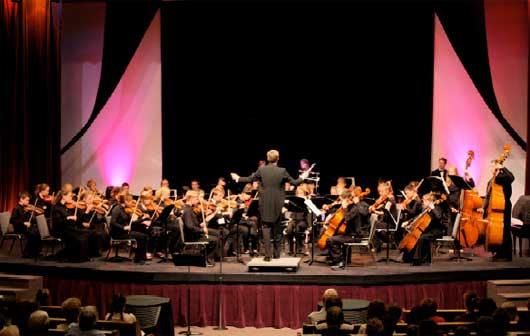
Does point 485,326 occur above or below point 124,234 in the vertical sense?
below

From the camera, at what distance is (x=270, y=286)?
37.6ft

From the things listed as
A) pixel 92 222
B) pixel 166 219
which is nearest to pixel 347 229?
pixel 166 219

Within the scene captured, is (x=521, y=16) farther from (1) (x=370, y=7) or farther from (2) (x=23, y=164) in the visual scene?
(2) (x=23, y=164)

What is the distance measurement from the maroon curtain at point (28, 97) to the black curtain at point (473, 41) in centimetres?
832

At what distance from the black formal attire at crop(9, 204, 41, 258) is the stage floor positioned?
52 cm

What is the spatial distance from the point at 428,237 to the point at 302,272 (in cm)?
210

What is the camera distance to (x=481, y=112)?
1714 centimetres

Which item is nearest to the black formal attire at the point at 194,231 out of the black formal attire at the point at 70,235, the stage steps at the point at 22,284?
the black formal attire at the point at 70,235

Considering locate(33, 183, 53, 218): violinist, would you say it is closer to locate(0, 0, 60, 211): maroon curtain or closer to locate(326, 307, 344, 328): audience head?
locate(0, 0, 60, 211): maroon curtain

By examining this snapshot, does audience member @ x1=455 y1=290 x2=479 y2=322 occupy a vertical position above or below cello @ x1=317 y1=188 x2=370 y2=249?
below

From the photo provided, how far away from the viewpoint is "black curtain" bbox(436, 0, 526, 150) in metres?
16.3

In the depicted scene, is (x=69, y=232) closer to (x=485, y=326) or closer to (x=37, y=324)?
(x=37, y=324)

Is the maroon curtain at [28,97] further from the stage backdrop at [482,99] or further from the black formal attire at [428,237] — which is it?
the black formal attire at [428,237]

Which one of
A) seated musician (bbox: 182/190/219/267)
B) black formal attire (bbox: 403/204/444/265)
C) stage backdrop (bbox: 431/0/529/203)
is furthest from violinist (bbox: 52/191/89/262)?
stage backdrop (bbox: 431/0/529/203)
